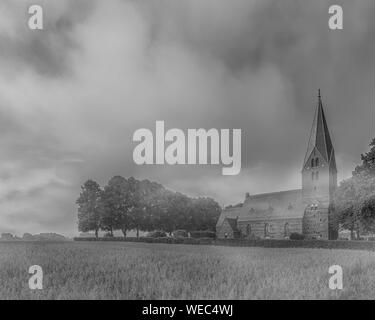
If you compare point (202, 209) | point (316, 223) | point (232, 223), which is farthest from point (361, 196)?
point (232, 223)

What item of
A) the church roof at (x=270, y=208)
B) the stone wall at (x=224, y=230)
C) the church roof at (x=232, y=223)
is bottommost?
the stone wall at (x=224, y=230)

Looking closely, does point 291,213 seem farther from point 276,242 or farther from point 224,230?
point 276,242

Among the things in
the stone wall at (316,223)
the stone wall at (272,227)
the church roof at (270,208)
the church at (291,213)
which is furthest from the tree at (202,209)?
the stone wall at (316,223)

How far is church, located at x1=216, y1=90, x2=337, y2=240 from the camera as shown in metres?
57.4

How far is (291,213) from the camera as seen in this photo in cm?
7400

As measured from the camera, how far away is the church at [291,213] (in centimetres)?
5738

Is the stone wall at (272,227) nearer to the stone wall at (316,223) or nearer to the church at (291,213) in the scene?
the church at (291,213)

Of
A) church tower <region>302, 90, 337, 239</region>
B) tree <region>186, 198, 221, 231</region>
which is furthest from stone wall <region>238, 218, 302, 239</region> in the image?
tree <region>186, 198, 221, 231</region>

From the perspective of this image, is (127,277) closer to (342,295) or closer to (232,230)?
(342,295)

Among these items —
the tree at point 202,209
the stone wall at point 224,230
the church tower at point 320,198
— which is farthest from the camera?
the stone wall at point 224,230

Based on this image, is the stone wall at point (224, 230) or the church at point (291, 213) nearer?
the church at point (291, 213)

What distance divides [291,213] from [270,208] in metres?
5.62
